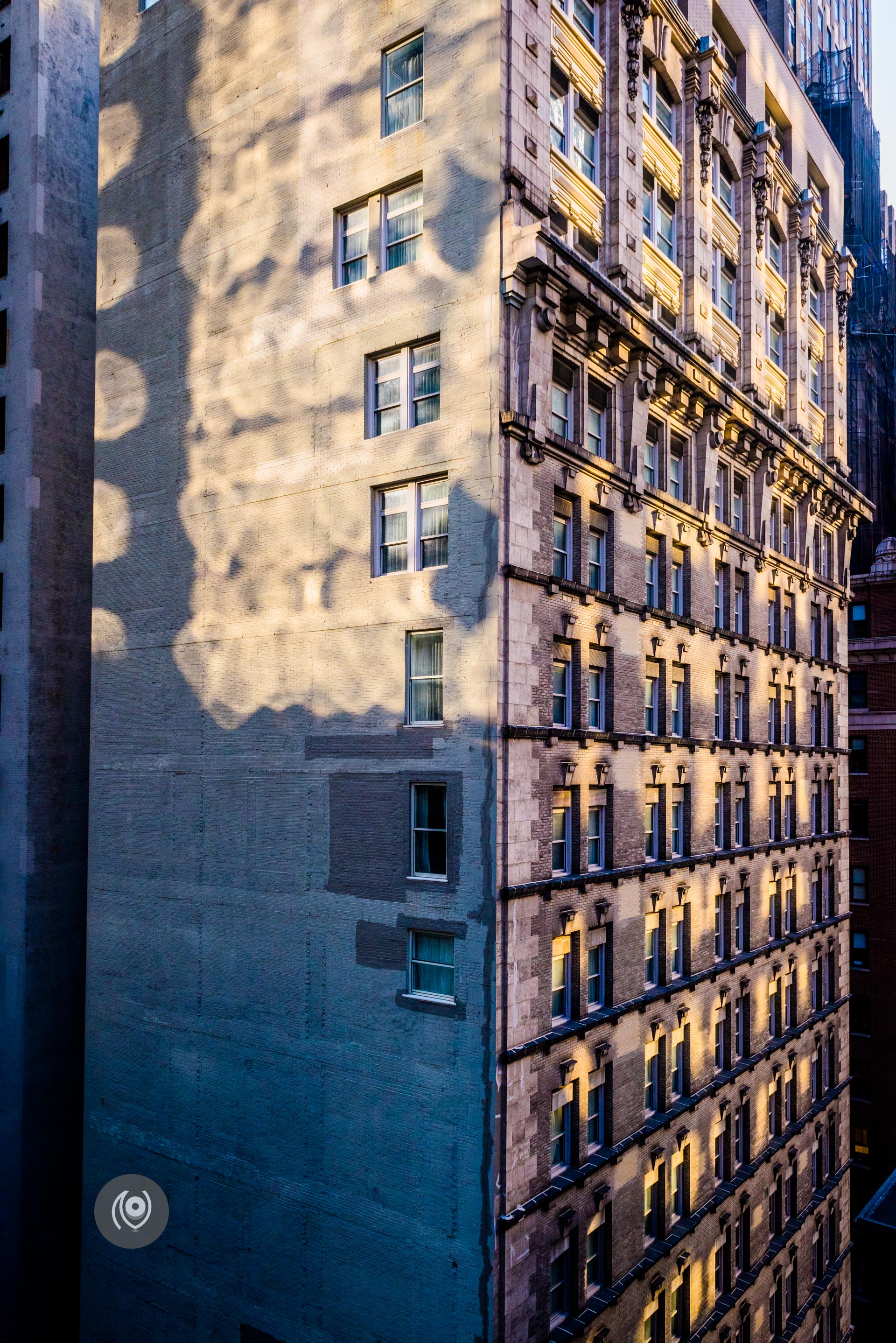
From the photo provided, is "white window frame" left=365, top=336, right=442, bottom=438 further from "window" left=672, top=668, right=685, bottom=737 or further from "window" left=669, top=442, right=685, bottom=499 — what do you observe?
"window" left=672, top=668, right=685, bottom=737

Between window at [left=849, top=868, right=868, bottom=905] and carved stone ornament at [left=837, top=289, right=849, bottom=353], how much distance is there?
31142mm

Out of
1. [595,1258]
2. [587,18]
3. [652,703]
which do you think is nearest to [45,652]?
[652,703]

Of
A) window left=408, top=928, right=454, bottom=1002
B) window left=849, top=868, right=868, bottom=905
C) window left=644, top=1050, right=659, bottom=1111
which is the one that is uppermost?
window left=408, top=928, right=454, bottom=1002

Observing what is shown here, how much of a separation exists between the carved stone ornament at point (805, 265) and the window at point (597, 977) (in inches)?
1208

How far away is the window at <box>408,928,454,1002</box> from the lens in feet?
75.7

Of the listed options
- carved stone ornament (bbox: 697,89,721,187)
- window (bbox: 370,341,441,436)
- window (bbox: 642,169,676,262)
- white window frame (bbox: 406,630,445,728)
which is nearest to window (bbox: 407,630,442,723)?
white window frame (bbox: 406,630,445,728)

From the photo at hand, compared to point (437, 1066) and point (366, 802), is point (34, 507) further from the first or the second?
point (437, 1066)

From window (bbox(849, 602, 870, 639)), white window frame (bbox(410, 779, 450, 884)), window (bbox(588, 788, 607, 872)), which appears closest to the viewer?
white window frame (bbox(410, 779, 450, 884))

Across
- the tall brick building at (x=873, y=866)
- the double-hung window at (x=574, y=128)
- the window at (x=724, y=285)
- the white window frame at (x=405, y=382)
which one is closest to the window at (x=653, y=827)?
the white window frame at (x=405, y=382)

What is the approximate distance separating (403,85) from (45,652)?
2148cm

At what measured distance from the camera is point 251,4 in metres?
28.6

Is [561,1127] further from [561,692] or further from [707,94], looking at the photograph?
[707,94]

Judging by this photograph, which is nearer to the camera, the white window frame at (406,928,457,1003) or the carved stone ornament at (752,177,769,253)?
the white window frame at (406,928,457,1003)

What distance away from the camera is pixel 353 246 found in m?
26.4
